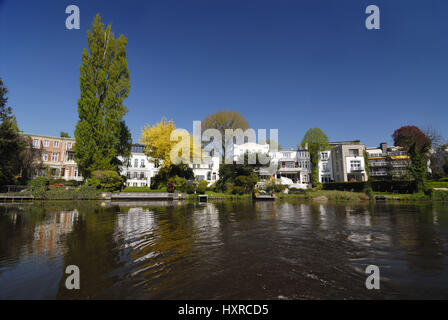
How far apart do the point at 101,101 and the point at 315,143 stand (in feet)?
153

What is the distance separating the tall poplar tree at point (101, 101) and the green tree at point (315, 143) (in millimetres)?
41957

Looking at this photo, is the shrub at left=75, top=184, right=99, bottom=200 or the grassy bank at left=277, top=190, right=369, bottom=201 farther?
the grassy bank at left=277, top=190, right=369, bottom=201

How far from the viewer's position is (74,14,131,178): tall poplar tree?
2886cm

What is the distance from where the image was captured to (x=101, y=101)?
103 ft

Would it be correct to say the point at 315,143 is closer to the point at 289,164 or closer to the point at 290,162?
the point at 290,162

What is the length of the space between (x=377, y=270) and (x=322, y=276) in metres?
1.35

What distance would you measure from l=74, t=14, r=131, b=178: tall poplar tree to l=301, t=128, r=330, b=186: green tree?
41957 millimetres

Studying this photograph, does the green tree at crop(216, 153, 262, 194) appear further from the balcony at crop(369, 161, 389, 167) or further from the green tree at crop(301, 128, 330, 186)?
the balcony at crop(369, 161, 389, 167)

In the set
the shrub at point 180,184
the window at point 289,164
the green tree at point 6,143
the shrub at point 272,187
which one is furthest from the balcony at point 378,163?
the green tree at point 6,143

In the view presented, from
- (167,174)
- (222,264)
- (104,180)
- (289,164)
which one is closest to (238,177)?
(167,174)

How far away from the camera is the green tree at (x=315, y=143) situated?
53594mm

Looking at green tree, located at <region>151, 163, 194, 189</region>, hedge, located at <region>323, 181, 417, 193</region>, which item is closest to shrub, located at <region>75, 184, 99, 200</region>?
green tree, located at <region>151, 163, 194, 189</region>

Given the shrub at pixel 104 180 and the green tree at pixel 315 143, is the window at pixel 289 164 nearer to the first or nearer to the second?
the green tree at pixel 315 143
